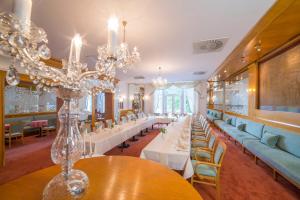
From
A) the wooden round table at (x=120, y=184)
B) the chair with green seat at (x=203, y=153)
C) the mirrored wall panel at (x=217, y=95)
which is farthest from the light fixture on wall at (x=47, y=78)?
the mirrored wall panel at (x=217, y=95)

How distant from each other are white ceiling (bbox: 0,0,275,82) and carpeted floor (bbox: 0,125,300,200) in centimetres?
293

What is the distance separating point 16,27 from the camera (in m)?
0.74

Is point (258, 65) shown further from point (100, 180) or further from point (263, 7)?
point (100, 180)

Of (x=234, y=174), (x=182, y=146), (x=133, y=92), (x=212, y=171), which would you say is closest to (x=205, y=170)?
(x=212, y=171)

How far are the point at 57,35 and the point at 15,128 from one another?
4554mm

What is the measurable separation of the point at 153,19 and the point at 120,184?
2.51 meters

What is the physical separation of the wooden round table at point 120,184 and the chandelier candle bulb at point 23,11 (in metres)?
1.06

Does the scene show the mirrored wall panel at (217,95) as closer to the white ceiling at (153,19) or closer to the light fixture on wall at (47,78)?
the white ceiling at (153,19)

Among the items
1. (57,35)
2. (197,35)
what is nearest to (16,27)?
(57,35)

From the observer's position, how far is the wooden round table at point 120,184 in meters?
0.94

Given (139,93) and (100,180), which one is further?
(139,93)

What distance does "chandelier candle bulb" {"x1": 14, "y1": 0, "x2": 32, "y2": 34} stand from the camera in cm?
76

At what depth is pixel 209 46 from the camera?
12.0 feet

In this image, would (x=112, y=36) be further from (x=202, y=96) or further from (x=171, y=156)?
(x=202, y=96)
